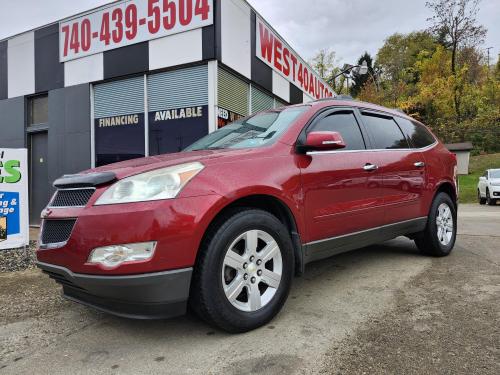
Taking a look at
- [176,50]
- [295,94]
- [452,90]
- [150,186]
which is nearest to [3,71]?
[176,50]

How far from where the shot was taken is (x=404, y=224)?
4.41 meters

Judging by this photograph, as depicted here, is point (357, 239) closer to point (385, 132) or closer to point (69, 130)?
point (385, 132)

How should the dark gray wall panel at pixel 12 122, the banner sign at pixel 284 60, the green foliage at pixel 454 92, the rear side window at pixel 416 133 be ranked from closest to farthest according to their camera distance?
the rear side window at pixel 416 133, the banner sign at pixel 284 60, the dark gray wall panel at pixel 12 122, the green foliage at pixel 454 92

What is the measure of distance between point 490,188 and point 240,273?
1702cm

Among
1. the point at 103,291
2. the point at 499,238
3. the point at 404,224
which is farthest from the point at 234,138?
the point at 499,238

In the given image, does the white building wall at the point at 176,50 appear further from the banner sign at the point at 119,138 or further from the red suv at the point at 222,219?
the red suv at the point at 222,219

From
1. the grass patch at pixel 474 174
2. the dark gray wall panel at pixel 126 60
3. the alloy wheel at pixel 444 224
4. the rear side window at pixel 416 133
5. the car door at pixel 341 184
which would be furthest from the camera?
the grass patch at pixel 474 174

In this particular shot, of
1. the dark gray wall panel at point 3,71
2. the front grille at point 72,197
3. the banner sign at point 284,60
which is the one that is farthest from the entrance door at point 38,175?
the front grille at point 72,197

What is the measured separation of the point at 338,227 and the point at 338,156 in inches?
23.6

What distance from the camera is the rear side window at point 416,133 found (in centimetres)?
481

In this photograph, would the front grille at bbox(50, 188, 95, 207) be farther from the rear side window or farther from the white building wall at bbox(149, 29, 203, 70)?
the white building wall at bbox(149, 29, 203, 70)

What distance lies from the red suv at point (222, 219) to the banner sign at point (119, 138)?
431cm

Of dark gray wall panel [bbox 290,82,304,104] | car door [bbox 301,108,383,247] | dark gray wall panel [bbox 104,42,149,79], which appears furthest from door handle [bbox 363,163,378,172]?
dark gray wall panel [bbox 290,82,304,104]

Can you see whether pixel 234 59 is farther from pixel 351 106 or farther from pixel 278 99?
pixel 351 106
